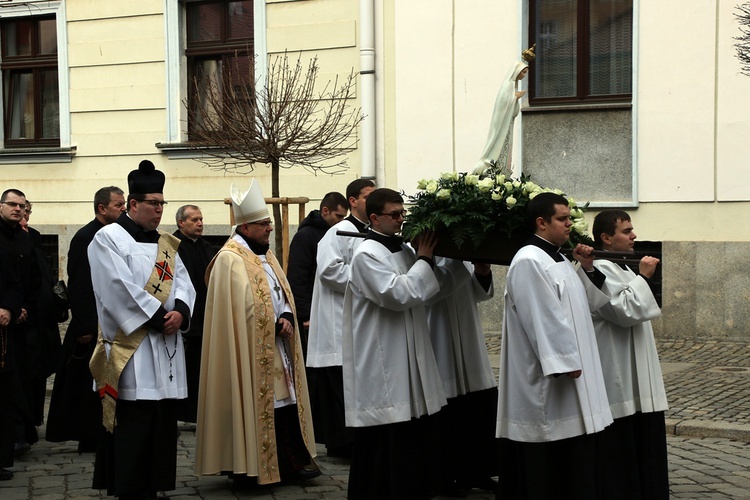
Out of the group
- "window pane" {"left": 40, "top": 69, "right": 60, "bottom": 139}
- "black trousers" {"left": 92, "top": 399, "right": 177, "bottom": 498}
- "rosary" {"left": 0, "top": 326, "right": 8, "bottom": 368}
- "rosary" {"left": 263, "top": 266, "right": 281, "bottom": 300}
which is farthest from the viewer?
"window pane" {"left": 40, "top": 69, "right": 60, "bottom": 139}

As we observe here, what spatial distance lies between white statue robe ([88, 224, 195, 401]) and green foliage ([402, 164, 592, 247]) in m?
1.62

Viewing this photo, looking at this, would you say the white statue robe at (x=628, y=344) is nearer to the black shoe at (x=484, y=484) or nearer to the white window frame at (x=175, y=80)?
the black shoe at (x=484, y=484)

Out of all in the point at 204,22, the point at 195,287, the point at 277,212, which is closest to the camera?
the point at 195,287

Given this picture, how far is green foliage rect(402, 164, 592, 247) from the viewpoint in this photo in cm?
646

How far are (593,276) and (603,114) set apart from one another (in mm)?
8179

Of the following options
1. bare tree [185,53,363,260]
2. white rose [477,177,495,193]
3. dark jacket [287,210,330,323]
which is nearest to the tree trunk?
bare tree [185,53,363,260]

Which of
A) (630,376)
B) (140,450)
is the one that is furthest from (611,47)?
(140,450)

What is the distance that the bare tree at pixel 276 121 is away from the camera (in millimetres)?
12875

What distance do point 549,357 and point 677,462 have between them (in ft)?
8.95

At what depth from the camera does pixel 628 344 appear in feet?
21.9

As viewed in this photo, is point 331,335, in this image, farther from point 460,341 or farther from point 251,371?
point 460,341

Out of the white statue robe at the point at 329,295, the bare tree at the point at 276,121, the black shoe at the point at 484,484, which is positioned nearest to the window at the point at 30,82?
the bare tree at the point at 276,121

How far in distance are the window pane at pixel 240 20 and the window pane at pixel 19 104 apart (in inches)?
143

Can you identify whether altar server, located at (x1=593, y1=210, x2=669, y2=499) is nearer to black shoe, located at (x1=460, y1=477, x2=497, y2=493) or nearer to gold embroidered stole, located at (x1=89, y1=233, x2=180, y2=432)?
black shoe, located at (x1=460, y1=477, x2=497, y2=493)
